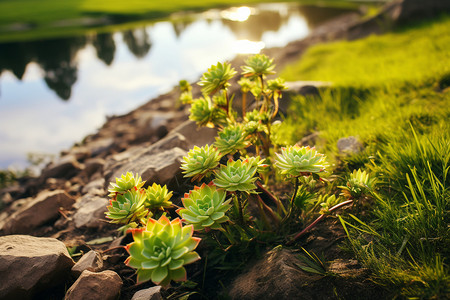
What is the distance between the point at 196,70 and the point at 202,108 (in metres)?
6.17

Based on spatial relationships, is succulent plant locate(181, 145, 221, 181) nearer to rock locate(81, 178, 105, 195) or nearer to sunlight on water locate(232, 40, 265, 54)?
rock locate(81, 178, 105, 195)

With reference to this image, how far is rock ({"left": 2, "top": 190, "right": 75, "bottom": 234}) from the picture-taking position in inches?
113

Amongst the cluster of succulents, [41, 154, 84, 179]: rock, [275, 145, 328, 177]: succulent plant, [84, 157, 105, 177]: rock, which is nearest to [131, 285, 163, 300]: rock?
the cluster of succulents

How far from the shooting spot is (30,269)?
1.94m

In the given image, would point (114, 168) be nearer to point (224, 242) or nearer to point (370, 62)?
point (224, 242)

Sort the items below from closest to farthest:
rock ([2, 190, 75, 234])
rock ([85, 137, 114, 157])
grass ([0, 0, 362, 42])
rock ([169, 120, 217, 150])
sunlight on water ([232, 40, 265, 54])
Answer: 1. rock ([2, 190, 75, 234])
2. rock ([169, 120, 217, 150])
3. rock ([85, 137, 114, 157])
4. sunlight on water ([232, 40, 265, 54])
5. grass ([0, 0, 362, 42])

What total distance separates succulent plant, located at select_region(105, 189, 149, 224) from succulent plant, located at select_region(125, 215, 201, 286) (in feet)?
0.93

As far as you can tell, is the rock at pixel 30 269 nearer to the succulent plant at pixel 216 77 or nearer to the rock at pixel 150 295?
the rock at pixel 150 295

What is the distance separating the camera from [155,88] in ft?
25.2

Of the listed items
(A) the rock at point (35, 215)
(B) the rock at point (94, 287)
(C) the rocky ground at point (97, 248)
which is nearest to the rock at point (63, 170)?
(C) the rocky ground at point (97, 248)

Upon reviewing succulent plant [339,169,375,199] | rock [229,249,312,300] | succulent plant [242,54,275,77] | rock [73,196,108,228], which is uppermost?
succulent plant [242,54,275,77]

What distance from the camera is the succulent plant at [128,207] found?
1.72 m

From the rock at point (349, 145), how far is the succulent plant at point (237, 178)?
1311mm

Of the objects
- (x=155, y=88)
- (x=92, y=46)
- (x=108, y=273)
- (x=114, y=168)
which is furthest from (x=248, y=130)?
(x=92, y=46)
